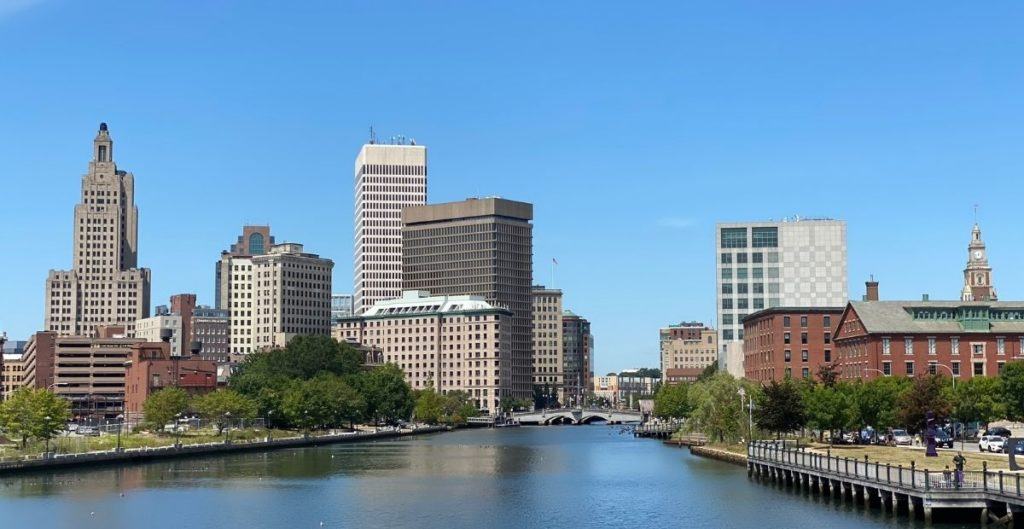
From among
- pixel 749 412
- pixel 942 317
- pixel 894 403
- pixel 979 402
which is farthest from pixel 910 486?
pixel 942 317

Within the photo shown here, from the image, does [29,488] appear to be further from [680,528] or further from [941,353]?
[941,353]

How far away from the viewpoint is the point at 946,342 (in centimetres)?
17625

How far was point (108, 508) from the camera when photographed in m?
103

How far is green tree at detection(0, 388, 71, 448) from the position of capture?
151 metres

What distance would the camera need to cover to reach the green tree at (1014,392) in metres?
138

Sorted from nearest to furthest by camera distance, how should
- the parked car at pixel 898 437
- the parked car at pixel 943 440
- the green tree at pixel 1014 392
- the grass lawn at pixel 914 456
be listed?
1. the grass lawn at pixel 914 456
2. the parked car at pixel 943 440
3. the parked car at pixel 898 437
4. the green tree at pixel 1014 392

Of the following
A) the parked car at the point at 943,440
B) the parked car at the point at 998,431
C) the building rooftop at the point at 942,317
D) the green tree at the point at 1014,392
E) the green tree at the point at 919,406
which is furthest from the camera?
the building rooftop at the point at 942,317

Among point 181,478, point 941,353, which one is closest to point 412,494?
point 181,478

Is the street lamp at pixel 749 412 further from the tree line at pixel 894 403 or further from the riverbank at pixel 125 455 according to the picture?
the riverbank at pixel 125 455

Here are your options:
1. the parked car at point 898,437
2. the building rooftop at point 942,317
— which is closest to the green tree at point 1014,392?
the parked car at point 898,437

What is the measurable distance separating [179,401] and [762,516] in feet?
412

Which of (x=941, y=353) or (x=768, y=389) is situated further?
(x=941, y=353)

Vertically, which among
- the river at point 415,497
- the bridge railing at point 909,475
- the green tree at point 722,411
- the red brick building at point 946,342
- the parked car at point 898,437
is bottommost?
the river at point 415,497

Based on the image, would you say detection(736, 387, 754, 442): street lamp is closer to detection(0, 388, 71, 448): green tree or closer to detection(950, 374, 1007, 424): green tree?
detection(950, 374, 1007, 424): green tree
